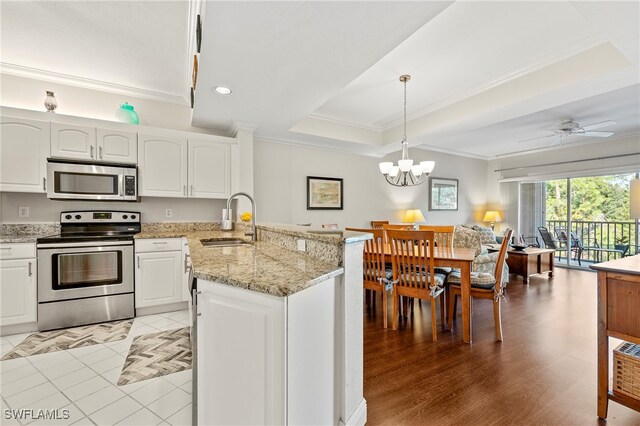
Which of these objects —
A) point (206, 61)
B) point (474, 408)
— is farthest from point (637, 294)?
point (206, 61)

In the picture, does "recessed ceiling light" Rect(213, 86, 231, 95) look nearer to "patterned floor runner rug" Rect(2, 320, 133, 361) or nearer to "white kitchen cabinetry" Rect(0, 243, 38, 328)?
"white kitchen cabinetry" Rect(0, 243, 38, 328)

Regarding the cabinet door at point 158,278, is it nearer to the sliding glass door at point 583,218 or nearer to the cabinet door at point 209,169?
the cabinet door at point 209,169

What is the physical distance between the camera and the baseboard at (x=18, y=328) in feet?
8.73

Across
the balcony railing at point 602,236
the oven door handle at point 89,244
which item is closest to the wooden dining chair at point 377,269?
the oven door handle at point 89,244

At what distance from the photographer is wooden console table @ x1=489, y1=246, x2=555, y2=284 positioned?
473 centimetres

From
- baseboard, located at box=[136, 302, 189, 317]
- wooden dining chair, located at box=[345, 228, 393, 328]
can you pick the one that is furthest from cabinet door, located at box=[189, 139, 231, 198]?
wooden dining chair, located at box=[345, 228, 393, 328]

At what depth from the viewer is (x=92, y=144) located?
3.07 m

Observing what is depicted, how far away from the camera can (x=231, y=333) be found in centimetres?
119

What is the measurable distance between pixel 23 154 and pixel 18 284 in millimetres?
1259

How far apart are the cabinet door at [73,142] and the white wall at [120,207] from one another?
0.58 m

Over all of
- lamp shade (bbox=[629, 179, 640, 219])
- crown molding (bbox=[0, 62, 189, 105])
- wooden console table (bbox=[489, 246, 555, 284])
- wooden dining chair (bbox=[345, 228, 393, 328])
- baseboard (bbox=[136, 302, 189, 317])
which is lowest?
baseboard (bbox=[136, 302, 189, 317])

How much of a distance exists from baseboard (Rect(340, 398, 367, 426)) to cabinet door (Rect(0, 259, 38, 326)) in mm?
3088

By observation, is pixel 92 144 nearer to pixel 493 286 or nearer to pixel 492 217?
pixel 493 286

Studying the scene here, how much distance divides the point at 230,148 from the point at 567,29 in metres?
3.54
